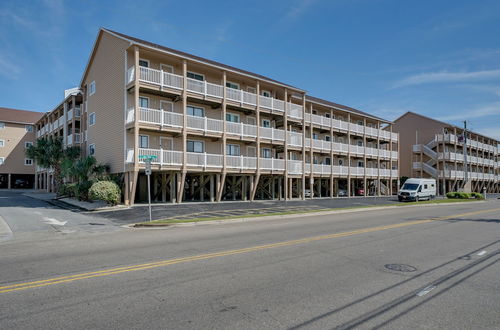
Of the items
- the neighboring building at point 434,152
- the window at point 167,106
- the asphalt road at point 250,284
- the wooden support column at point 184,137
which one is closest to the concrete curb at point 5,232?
the asphalt road at point 250,284

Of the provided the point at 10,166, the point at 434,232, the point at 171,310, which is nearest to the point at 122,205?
the point at 434,232

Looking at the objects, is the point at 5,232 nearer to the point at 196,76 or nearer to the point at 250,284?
the point at 250,284

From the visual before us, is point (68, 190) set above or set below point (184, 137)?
below

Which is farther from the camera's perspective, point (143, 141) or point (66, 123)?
point (66, 123)

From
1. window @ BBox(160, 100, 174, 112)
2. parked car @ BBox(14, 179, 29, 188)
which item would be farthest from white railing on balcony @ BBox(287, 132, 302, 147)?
parked car @ BBox(14, 179, 29, 188)

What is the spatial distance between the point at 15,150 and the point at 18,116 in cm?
633

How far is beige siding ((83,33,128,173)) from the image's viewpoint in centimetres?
2642

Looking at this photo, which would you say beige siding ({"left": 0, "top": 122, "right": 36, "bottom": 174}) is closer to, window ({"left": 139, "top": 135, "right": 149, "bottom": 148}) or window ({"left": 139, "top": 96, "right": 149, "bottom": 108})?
window ({"left": 139, "top": 96, "right": 149, "bottom": 108})

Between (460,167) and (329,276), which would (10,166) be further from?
(460,167)

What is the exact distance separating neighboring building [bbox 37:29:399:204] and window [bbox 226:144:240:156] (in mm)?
97

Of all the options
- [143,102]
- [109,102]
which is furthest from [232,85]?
[109,102]

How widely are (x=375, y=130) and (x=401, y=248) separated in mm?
40840

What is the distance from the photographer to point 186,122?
26484 millimetres

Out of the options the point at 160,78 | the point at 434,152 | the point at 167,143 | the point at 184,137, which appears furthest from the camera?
the point at 434,152
